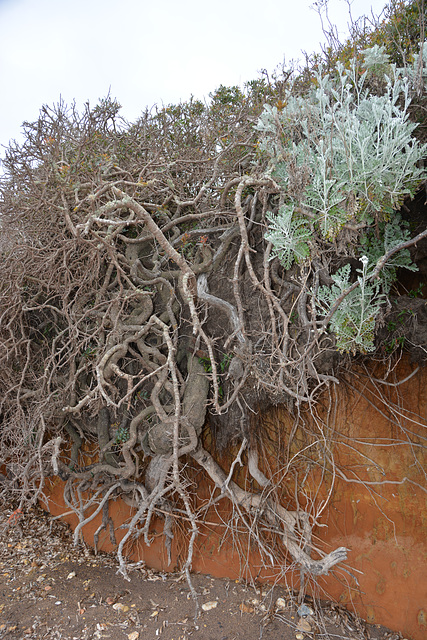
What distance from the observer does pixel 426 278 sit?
3215mm

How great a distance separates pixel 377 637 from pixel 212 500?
164 centimetres

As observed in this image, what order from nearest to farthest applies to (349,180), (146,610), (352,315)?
(349,180) < (352,315) < (146,610)

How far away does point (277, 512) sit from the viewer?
148 inches

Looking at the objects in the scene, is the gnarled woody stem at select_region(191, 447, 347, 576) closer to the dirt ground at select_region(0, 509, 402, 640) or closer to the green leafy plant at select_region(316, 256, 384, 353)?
the dirt ground at select_region(0, 509, 402, 640)

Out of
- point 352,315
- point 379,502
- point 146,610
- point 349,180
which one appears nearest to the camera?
point 349,180

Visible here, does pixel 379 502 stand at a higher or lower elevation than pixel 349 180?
lower

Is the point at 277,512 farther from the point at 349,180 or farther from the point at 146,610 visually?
the point at 349,180

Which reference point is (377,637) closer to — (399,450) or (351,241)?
(399,450)

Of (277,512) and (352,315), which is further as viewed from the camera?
(277,512)

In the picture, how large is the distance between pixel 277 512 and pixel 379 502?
85cm

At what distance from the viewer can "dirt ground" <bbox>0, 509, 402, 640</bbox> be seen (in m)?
3.41

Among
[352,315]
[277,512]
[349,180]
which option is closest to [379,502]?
[277,512]

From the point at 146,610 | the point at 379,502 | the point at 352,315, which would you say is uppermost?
the point at 352,315

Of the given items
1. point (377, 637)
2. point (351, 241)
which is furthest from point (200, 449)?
point (351, 241)
